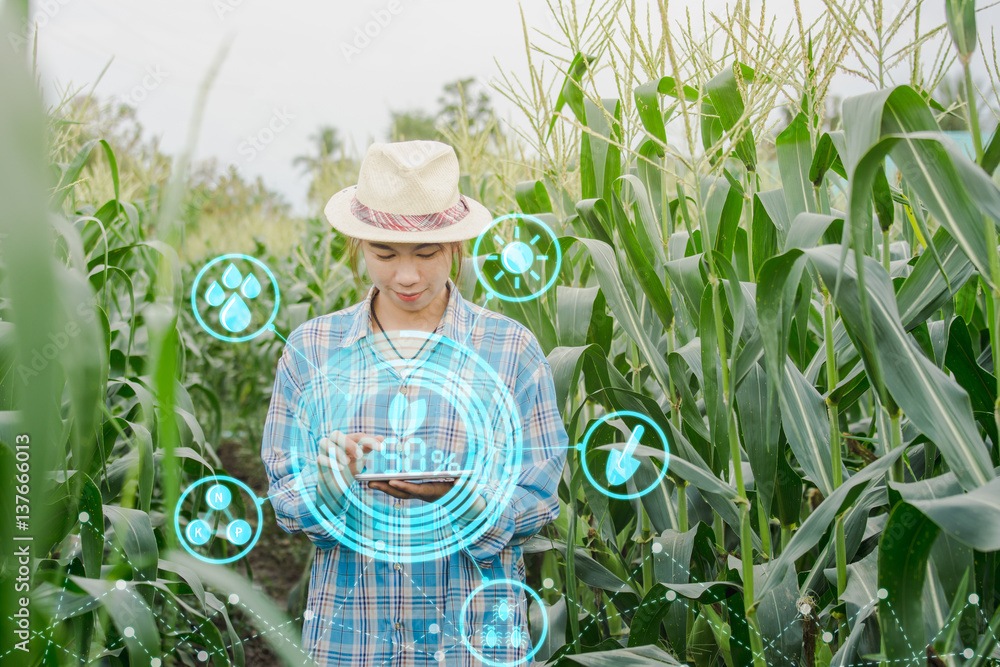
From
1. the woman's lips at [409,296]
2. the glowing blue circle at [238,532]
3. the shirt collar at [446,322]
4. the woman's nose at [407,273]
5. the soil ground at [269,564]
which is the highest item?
the woman's nose at [407,273]

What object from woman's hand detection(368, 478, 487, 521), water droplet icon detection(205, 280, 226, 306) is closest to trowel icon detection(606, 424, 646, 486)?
woman's hand detection(368, 478, 487, 521)

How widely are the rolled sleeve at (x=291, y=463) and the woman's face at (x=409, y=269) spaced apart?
214mm

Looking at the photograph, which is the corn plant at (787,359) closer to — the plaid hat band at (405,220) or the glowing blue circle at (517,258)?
the glowing blue circle at (517,258)

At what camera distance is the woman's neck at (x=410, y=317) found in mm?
1168

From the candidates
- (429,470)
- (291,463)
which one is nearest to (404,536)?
(429,470)

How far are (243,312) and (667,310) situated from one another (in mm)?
814

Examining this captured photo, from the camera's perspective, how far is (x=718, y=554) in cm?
132

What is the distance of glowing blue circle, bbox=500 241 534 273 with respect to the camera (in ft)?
4.90

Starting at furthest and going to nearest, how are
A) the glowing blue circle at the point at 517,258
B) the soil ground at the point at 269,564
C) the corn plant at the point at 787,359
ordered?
1. the soil ground at the point at 269,564
2. the glowing blue circle at the point at 517,258
3. the corn plant at the point at 787,359

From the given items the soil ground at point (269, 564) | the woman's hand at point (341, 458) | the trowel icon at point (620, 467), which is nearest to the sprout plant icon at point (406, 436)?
the woman's hand at point (341, 458)

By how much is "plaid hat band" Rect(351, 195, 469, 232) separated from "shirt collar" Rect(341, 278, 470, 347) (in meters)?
0.14

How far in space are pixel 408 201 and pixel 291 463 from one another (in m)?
0.46

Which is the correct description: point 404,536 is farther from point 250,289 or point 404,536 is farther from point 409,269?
point 250,289

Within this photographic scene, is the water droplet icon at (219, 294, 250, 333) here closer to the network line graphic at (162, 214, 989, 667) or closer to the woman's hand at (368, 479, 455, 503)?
Answer: the network line graphic at (162, 214, 989, 667)
